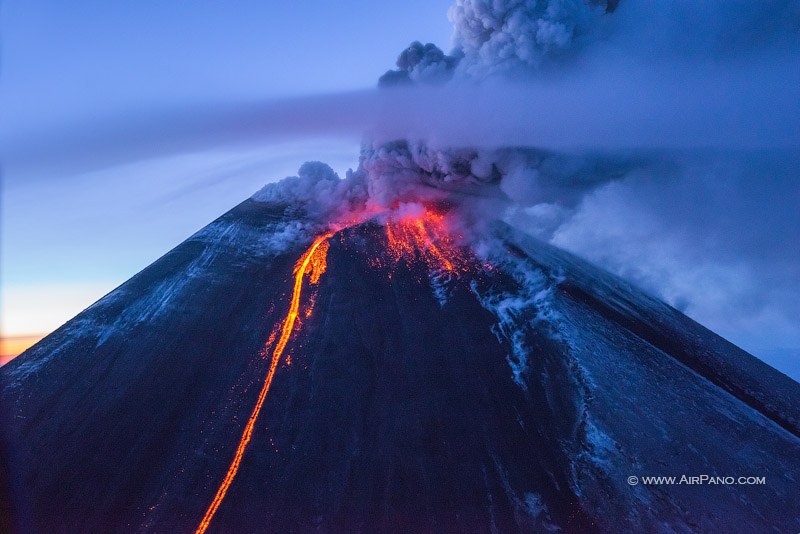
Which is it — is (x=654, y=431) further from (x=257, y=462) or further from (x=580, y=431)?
(x=257, y=462)

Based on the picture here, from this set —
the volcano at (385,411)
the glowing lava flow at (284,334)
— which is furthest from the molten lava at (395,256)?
the volcano at (385,411)

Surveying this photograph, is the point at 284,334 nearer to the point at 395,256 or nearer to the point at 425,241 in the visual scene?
the point at 395,256

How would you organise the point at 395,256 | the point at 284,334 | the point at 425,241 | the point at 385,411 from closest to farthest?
the point at 385,411
the point at 284,334
the point at 395,256
the point at 425,241

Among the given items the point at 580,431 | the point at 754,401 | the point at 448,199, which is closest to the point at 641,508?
the point at 580,431

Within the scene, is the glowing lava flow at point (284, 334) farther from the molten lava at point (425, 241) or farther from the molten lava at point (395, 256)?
the molten lava at point (425, 241)

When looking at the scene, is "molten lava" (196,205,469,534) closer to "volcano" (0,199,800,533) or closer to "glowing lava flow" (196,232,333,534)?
"glowing lava flow" (196,232,333,534)

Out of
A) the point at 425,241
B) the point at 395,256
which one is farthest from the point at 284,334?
the point at 425,241
